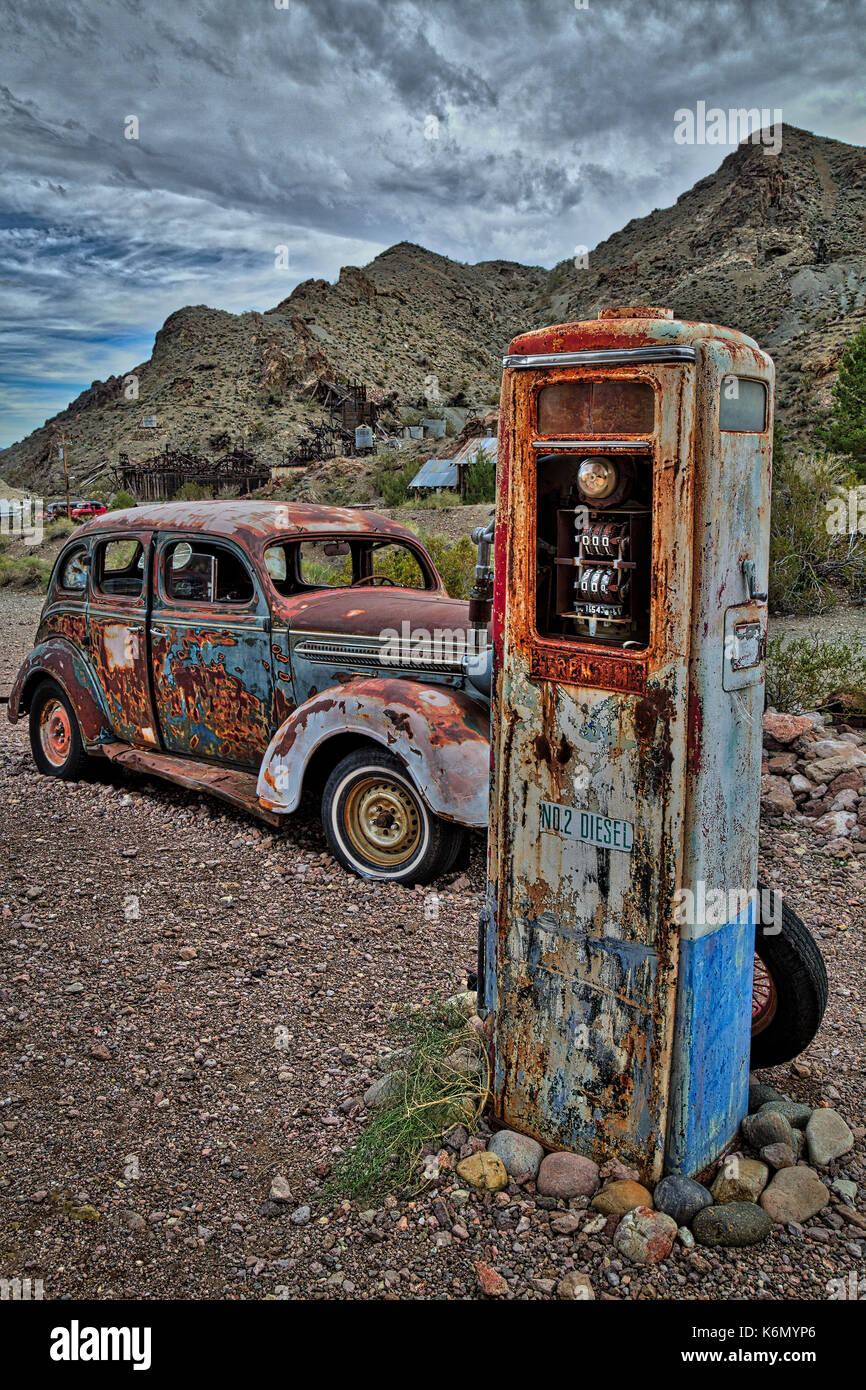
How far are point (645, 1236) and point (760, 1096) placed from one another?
728 mm

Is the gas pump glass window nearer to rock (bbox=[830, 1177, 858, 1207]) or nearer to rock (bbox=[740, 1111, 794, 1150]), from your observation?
rock (bbox=[740, 1111, 794, 1150])

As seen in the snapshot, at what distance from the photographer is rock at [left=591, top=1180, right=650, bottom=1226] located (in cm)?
238

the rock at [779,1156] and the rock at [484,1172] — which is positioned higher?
the rock at [779,1156]

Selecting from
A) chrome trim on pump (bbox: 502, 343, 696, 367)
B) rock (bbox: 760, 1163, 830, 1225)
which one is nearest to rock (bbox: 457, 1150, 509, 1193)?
rock (bbox: 760, 1163, 830, 1225)

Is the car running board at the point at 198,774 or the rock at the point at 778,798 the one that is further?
the rock at the point at 778,798

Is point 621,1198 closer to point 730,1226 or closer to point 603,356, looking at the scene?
point 730,1226

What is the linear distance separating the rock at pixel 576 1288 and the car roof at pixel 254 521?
417 centimetres

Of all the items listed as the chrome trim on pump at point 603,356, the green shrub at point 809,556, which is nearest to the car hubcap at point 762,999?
the chrome trim on pump at point 603,356

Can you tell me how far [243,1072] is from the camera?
327cm

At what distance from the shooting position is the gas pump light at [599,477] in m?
2.31

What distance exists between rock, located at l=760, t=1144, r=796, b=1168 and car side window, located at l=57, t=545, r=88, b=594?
5617mm

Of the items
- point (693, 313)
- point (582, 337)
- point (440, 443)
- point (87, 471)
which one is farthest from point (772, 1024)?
point (87, 471)

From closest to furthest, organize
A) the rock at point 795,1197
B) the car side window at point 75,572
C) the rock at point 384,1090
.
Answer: the rock at point 795,1197, the rock at point 384,1090, the car side window at point 75,572

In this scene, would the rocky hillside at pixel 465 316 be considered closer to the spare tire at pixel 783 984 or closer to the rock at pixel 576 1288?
the spare tire at pixel 783 984
